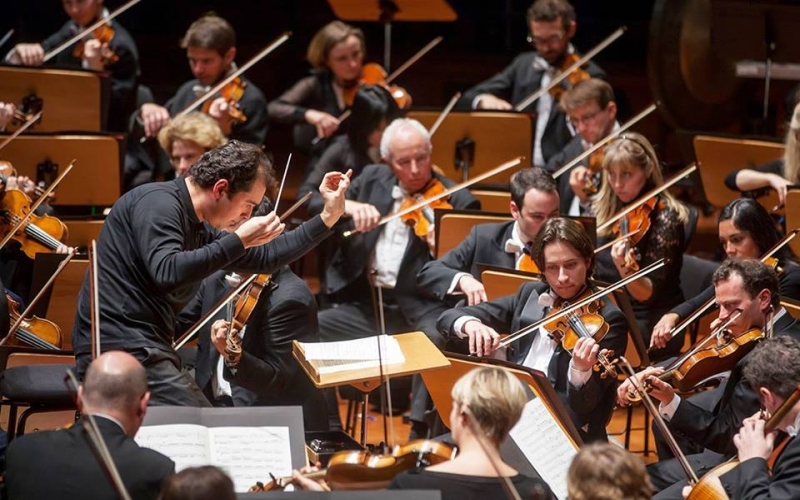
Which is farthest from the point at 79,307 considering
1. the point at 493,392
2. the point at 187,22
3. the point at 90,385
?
the point at 187,22

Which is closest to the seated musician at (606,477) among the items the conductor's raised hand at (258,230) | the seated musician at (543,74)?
the conductor's raised hand at (258,230)

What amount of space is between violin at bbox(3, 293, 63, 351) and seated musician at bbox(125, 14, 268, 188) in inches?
78.3

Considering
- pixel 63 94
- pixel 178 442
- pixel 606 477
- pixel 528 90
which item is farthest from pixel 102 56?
pixel 606 477

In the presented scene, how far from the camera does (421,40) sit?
8.10 metres

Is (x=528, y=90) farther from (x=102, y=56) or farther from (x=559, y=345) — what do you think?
(x=559, y=345)

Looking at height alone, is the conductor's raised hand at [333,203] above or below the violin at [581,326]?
above

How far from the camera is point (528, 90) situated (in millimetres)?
6629

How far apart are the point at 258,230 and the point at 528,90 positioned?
3.51 meters

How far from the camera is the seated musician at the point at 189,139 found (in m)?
5.25

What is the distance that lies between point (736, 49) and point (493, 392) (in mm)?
4093

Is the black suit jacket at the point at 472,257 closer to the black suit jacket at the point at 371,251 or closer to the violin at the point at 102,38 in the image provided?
the black suit jacket at the point at 371,251

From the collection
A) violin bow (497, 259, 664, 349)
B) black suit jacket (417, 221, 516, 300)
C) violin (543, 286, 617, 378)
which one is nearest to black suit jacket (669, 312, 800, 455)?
violin (543, 286, 617, 378)

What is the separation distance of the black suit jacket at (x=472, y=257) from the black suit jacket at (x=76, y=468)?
215cm

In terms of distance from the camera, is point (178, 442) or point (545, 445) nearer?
point (178, 442)
